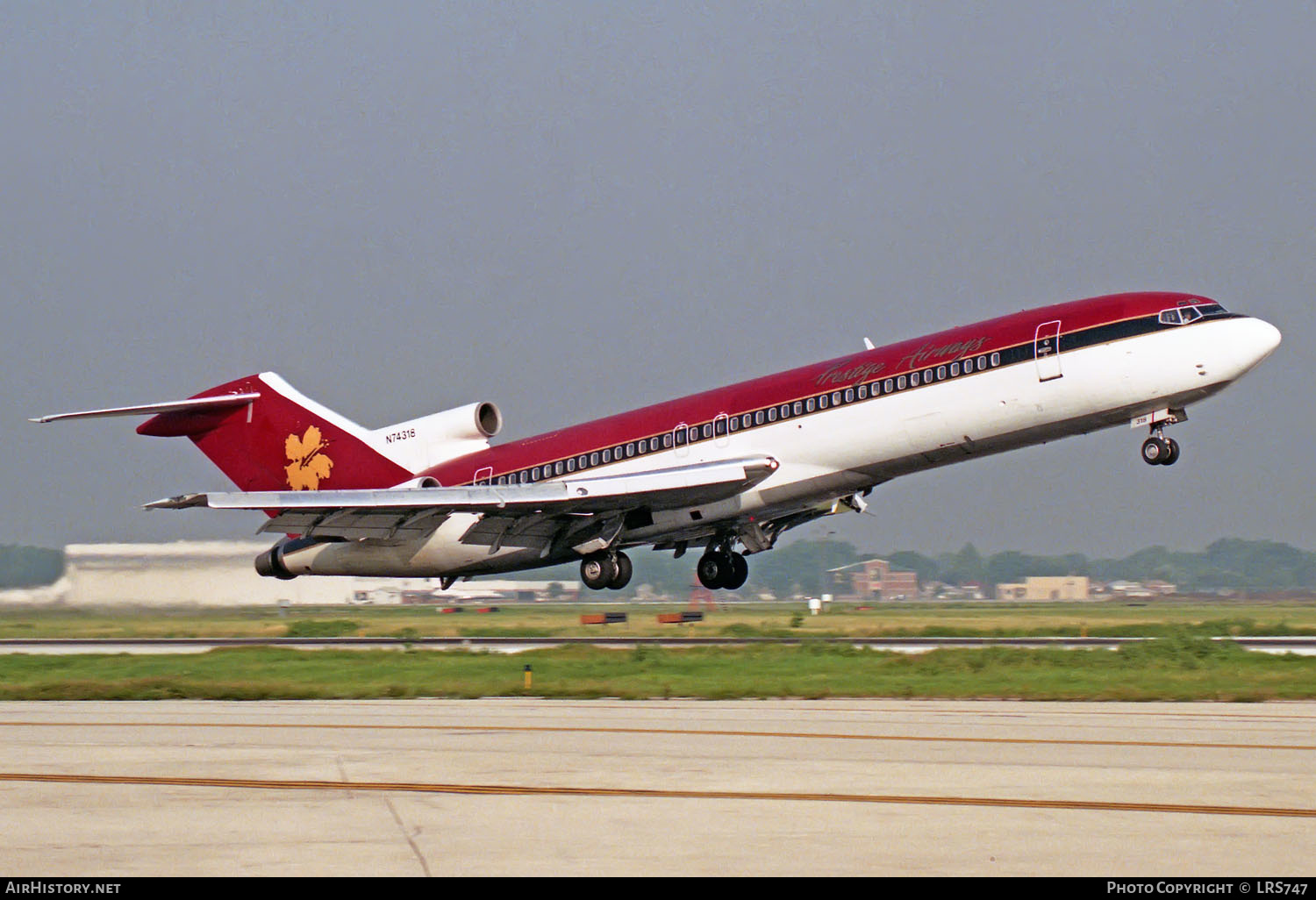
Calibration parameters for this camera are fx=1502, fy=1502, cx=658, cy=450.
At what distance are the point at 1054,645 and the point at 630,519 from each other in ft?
42.4

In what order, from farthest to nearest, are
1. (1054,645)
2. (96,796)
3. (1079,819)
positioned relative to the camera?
(1054,645)
(96,796)
(1079,819)

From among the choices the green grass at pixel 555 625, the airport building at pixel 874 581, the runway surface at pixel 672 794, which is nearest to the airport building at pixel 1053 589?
the airport building at pixel 874 581

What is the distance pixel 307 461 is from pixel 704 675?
15.4 m

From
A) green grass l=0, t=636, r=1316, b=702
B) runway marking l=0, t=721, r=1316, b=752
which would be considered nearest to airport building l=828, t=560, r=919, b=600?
green grass l=0, t=636, r=1316, b=702

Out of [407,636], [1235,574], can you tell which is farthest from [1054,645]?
[1235,574]

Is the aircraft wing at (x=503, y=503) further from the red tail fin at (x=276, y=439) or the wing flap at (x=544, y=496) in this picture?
the red tail fin at (x=276, y=439)

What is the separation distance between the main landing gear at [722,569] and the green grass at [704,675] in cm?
173

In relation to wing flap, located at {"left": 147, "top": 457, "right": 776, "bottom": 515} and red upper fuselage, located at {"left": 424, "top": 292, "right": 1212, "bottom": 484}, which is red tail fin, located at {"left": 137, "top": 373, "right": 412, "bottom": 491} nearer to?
red upper fuselage, located at {"left": 424, "top": 292, "right": 1212, "bottom": 484}

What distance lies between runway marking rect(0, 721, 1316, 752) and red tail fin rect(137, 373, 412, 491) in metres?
17.8

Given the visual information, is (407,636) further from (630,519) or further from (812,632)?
(630,519)

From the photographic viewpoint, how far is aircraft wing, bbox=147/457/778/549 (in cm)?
3291

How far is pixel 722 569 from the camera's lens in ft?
122

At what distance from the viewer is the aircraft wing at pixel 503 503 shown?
108 ft

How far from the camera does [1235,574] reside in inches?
6112
